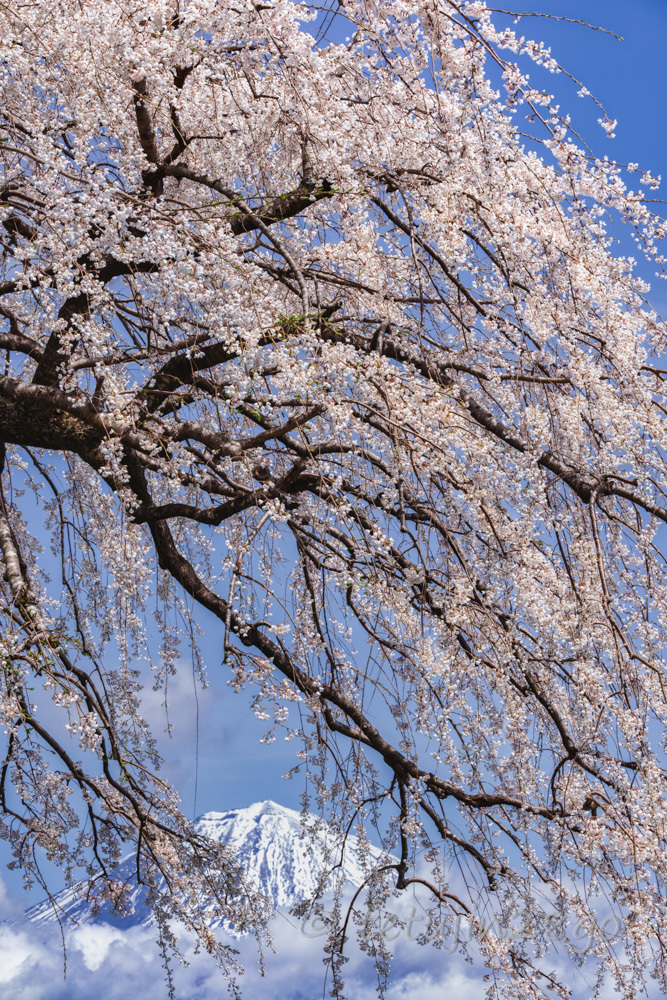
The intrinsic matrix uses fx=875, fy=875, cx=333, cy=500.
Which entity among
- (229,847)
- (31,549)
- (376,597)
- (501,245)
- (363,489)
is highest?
(501,245)

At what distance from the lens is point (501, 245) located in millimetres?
3998

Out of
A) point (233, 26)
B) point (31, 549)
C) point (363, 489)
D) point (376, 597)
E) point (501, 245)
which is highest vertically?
point (233, 26)

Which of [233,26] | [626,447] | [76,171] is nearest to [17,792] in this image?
[76,171]

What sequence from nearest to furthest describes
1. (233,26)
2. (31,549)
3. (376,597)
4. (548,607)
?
1. (376,597)
2. (548,607)
3. (233,26)
4. (31,549)

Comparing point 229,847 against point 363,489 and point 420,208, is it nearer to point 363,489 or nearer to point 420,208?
point 363,489

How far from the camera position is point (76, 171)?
3.55 meters

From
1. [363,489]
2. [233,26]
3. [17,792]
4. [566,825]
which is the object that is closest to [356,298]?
[363,489]

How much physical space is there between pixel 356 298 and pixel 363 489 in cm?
98

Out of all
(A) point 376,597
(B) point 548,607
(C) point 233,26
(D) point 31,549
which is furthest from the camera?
(D) point 31,549

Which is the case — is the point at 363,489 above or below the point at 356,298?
below

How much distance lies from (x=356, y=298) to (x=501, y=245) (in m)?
0.75

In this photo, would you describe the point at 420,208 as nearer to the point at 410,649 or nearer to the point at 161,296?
the point at 161,296

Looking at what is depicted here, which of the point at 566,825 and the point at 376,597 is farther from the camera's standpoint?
the point at 566,825

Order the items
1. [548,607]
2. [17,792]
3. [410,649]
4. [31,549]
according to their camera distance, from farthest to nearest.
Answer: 1. [31,549]
2. [17,792]
3. [410,649]
4. [548,607]
